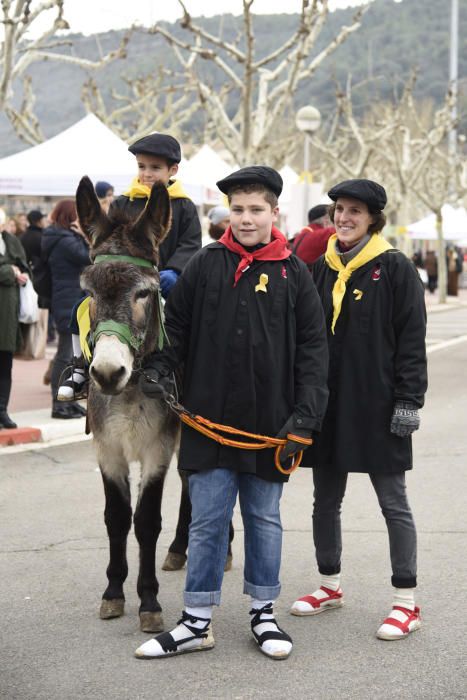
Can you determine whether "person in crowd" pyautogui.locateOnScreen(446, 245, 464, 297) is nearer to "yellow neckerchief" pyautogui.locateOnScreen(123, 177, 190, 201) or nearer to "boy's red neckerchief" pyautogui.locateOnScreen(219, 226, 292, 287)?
"yellow neckerchief" pyautogui.locateOnScreen(123, 177, 190, 201)

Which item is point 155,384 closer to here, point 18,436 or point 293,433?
point 293,433

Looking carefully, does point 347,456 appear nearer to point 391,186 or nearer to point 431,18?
point 391,186

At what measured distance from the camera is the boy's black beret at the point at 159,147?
5605mm

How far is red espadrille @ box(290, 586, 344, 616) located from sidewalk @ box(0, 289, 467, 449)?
Result: 5372 millimetres

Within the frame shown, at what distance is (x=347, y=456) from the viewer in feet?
16.8

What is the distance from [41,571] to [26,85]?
103ft

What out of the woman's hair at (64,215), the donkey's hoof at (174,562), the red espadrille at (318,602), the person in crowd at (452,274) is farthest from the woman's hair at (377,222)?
the person in crowd at (452,274)

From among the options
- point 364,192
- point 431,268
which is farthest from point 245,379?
point 431,268

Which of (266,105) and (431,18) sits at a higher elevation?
(431,18)

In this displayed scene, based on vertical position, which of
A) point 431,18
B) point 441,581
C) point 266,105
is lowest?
point 441,581

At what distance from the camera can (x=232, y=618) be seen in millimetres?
5328

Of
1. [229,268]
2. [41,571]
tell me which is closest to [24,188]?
[41,571]

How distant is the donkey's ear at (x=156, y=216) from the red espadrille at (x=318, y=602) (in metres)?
1.89

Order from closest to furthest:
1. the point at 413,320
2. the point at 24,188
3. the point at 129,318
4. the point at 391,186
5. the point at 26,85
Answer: the point at 129,318 < the point at 413,320 < the point at 24,188 < the point at 26,85 < the point at 391,186
